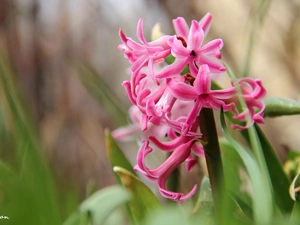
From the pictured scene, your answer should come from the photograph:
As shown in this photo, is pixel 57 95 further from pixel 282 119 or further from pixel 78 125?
pixel 282 119

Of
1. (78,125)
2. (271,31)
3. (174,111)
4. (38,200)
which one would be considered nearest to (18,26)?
(78,125)

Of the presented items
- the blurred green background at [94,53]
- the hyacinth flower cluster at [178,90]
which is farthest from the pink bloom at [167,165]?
the blurred green background at [94,53]

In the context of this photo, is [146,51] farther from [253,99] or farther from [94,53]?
[94,53]

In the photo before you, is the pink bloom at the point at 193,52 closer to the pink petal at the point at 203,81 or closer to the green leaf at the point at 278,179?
the pink petal at the point at 203,81

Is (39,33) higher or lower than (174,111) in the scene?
higher

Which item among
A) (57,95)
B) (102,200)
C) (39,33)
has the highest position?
(39,33)

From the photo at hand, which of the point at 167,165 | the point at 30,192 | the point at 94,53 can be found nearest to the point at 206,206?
the point at 167,165

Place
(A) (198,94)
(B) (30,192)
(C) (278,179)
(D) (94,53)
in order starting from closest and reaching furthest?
(B) (30,192), (A) (198,94), (C) (278,179), (D) (94,53)
